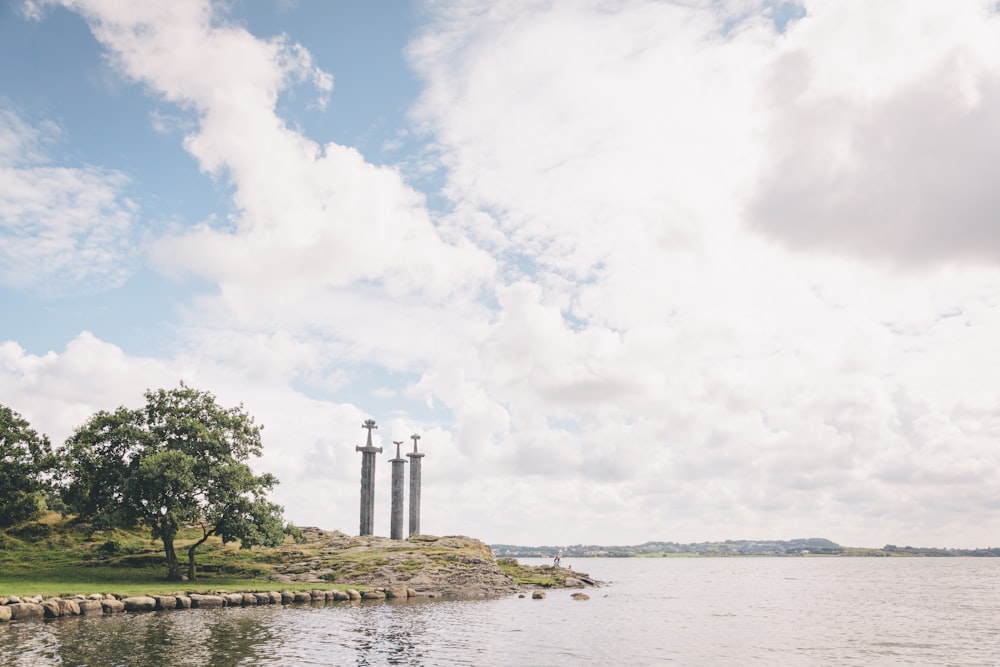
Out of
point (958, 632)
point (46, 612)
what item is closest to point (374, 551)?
point (46, 612)

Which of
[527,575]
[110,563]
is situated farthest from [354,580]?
[527,575]

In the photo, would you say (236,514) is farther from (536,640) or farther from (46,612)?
(536,640)

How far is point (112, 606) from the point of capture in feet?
168

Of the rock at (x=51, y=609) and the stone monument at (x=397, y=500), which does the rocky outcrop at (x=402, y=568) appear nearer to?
the stone monument at (x=397, y=500)

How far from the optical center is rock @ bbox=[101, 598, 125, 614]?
50719 millimetres

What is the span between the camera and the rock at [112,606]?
5072 cm

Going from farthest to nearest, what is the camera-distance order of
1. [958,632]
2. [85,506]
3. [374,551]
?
[374,551] < [85,506] < [958,632]

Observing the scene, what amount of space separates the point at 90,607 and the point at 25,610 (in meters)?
4.08

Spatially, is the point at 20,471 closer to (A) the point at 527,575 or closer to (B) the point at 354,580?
(B) the point at 354,580

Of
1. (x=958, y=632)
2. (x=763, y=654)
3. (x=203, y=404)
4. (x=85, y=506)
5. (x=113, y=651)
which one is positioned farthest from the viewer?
(x=203, y=404)

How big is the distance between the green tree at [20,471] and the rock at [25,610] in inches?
1035

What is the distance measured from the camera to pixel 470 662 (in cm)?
3653

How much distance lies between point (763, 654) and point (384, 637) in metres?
22.4

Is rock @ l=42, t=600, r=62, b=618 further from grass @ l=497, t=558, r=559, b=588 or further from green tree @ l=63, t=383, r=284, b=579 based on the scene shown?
grass @ l=497, t=558, r=559, b=588
